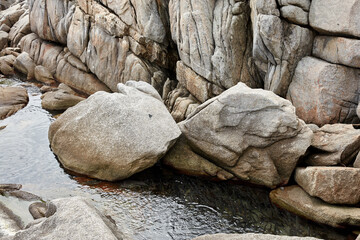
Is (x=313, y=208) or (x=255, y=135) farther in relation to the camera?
(x=255, y=135)

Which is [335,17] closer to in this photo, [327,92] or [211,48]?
[327,92]

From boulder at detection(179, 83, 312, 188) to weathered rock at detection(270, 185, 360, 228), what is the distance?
0.88 meters

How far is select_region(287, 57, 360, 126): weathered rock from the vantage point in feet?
56.9

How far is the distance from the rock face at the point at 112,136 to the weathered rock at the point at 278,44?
19.8ft

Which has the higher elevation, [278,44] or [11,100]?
[278,44]

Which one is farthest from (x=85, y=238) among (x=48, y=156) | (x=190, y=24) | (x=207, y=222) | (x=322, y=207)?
(x=190, y=24)

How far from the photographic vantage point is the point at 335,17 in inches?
663

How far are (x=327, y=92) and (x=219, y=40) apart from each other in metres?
6.92

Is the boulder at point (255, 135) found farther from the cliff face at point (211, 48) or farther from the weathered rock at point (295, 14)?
the weathered rock at point (295, 14)

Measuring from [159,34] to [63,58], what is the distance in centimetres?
1198

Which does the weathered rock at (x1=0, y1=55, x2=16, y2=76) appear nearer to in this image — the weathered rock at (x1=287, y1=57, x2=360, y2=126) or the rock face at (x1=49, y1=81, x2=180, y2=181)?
the rock face at (x1=49, y1=81, x2=180, y2=181)

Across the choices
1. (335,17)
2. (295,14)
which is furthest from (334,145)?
(295,14)

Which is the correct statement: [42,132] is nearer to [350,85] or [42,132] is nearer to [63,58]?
[63,58]

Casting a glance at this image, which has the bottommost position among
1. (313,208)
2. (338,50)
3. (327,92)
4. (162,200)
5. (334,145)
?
(162,200)
